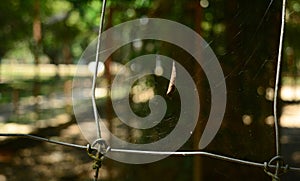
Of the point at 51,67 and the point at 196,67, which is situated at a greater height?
the point at 51,67

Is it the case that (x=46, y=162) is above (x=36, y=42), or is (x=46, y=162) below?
below

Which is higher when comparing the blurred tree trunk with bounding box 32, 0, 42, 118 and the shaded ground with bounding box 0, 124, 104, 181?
the blurred tree trunk with bounding box 32, 0, 42, 118

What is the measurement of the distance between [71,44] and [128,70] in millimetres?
1443

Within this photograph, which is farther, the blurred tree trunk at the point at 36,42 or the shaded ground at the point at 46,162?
the blurred tree trunk at the point at 36,42

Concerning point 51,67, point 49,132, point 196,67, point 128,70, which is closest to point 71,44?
point 51,67

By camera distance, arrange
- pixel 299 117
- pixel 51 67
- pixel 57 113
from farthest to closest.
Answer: pixel 51 67, pixel 57 113, pixel 299 117

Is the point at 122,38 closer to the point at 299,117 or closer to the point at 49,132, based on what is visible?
the point at 299,117

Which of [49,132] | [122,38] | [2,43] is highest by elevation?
[2,43]

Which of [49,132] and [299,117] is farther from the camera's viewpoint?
[49,132]

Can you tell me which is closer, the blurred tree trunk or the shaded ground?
the shaded ground

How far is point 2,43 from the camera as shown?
1812 millimetres

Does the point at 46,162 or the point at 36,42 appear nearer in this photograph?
the point at 46,162

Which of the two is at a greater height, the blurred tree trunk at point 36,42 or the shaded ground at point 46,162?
the blurred tree trunk at point 36,42

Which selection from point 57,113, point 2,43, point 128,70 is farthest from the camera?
point 57,113
